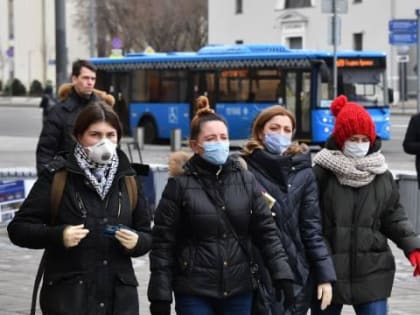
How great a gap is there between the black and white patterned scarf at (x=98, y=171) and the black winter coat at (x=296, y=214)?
1264 millimetres

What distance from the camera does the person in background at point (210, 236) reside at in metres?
5.88

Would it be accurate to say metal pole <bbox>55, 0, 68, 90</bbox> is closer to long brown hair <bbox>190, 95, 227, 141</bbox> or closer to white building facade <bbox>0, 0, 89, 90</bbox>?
long brown hair <bbox>190, 95, 227, 141</bbox>

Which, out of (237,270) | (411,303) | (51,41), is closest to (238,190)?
(237,270)

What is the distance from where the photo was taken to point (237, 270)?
5898mm

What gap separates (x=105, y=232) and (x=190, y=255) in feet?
2.12

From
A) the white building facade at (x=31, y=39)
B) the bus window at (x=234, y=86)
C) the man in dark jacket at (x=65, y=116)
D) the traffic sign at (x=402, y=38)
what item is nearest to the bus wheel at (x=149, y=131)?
the bus window at (x=234, y=86)

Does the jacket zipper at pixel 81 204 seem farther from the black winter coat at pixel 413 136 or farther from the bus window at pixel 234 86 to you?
the bus window at pixel 234 86

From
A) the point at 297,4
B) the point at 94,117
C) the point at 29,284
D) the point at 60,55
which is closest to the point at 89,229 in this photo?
the point at 94,117

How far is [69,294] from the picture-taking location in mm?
5434

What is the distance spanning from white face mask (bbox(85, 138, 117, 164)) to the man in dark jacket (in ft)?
13.4

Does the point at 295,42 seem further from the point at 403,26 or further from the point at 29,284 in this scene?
the point at 29,284

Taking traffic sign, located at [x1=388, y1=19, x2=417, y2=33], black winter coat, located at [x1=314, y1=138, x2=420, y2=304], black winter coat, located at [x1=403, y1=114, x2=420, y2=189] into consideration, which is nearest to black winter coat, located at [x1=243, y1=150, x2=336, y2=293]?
black winter coat, located at [x1=314, y1=138, x2=420, y2=304]

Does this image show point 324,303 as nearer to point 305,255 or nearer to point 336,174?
point 305,255

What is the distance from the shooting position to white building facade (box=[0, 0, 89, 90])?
88.8 metres
